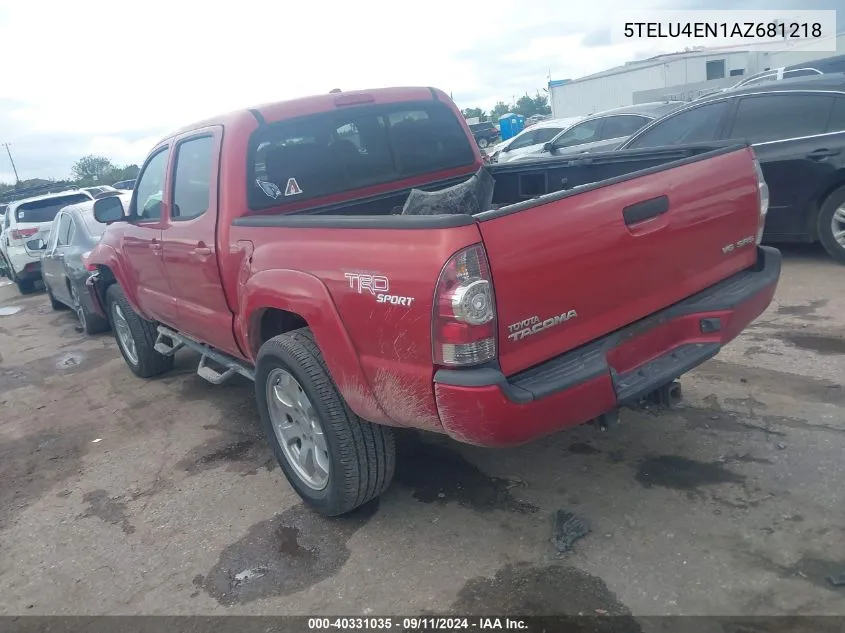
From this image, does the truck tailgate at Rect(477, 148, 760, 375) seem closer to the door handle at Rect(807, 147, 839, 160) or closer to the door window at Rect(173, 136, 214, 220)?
the door window at Rect(173, 136, 214, 220)

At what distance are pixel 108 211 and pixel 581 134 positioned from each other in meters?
9.01

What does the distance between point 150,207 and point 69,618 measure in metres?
2.92

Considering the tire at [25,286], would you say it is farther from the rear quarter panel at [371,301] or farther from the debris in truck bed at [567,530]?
the debris in truck bed at [567,530]

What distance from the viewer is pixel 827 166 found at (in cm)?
625

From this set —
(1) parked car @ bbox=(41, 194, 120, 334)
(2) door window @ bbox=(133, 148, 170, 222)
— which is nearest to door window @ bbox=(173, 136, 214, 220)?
(2) door window @ bbox=(133, 148, 170, 222)

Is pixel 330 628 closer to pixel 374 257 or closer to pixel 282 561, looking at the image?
pixel 282 561

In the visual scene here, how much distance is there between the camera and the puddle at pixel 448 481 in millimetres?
3436

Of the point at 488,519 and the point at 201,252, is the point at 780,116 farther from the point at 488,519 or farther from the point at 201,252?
the point at 201,252

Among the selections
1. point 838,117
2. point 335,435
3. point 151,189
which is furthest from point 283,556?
point 838,117

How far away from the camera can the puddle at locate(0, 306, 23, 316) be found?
454 inches

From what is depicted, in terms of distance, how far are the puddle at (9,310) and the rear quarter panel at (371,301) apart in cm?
1028

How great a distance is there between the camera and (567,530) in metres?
3.09

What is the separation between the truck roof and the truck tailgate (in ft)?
6.48

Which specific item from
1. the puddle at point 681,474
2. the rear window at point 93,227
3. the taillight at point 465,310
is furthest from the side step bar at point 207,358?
the rear window at point 93,227
